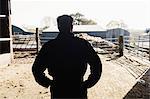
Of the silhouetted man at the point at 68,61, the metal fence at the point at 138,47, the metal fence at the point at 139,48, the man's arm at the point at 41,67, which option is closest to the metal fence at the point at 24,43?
the metal fence at the point at 138,47

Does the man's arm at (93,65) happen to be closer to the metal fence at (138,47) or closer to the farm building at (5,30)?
the farm building at (5,30)

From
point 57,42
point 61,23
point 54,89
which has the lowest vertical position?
point 54,89

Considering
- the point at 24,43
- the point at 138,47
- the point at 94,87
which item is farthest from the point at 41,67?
the point at 24,43

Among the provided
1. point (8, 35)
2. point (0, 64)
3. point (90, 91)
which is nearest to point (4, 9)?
point (8, 35)

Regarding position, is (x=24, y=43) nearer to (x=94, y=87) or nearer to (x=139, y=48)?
(x=139, y=48)

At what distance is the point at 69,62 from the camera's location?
10.6 ft

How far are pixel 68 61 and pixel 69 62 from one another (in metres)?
0.02

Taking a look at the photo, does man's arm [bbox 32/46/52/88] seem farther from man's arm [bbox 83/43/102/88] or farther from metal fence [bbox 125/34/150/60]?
metal fence [bbox 125/34/150/60]

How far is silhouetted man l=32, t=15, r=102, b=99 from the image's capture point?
10.6ft

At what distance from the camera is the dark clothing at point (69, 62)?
323 centimetres

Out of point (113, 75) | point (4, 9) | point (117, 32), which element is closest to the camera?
point (113, 75)

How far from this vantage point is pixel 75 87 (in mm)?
3244

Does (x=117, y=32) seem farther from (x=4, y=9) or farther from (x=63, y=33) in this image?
(x=63, y=33)

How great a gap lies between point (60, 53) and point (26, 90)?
5.84 m
